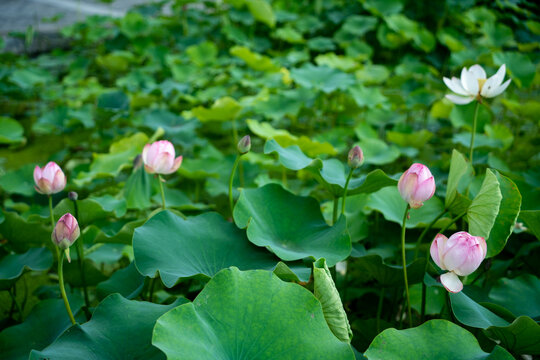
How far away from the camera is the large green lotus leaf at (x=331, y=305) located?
0.76m

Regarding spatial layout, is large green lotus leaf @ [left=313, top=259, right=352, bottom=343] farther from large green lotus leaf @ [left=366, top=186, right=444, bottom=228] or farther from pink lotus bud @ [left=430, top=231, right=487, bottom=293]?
large green lotus leaf @ [left=366, top=186, right=444, bottom=228]

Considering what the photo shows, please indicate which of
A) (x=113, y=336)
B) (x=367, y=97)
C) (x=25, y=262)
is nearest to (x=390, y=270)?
(x=113, y=336)

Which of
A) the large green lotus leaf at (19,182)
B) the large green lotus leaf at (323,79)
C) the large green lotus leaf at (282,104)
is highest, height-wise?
the large green lotus leaf at (323,79)

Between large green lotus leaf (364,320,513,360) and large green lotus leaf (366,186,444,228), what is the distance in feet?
1.57

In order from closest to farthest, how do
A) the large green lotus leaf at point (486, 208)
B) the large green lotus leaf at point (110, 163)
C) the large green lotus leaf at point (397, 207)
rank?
1. the large green lotus leaf at point (486, 208)
2. the large green lotus leaf at point (397, 207)
3. the large green lotus leaf at point (110, 163)

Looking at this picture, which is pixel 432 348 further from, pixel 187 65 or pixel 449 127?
pixel 187 65

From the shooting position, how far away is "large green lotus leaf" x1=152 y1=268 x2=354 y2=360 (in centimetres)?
67

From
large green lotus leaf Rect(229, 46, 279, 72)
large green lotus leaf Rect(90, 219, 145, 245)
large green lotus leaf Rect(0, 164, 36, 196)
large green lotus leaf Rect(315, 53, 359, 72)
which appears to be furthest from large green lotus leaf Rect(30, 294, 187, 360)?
large green lotus leaf Rect(315, 53, 359, 72)

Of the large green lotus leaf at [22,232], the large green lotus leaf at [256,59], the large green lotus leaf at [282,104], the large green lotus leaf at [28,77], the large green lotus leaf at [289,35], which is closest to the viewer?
the large green lotus leaf at [22,232]

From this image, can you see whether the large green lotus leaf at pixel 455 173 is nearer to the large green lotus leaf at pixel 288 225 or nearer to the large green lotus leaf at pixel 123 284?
the large green lotus leaf at pixel 288 225

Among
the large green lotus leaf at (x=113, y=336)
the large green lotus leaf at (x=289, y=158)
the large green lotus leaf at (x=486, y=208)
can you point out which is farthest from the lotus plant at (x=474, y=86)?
the large green lotus leaf at (x=113, y=336)

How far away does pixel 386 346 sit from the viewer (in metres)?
0.71

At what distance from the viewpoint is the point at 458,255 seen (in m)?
0.73

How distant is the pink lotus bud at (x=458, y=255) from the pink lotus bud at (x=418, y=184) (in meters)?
0.08
